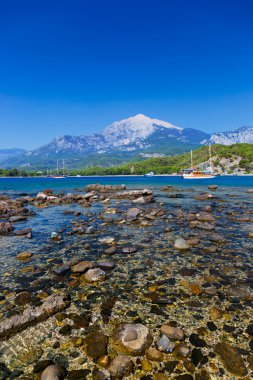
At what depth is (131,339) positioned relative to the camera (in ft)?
21.9

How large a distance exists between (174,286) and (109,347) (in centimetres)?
428

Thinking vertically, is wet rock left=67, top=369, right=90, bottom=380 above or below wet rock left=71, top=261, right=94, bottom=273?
below

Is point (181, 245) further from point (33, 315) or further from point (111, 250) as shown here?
point (33, 315)

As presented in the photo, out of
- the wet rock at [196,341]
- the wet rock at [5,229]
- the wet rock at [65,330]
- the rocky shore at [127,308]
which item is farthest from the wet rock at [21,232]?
the wet rock at [196,341]

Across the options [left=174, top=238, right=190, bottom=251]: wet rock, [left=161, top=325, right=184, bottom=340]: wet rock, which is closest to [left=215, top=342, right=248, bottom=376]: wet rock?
[left=161, top=325, right=184, bottom=340]: wet rock

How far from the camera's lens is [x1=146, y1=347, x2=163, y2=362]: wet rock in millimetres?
6177

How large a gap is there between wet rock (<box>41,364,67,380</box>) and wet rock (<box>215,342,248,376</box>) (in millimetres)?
4063

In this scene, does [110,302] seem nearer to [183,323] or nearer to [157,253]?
[183,323]

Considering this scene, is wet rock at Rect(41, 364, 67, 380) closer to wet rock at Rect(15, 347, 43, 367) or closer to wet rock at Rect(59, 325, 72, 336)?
wet rock at Rect(15, 347, 43, 367)

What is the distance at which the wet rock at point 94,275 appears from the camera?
35.4 ft

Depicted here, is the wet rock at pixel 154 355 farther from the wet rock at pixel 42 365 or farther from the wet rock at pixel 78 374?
the wet rock at pixel 42 365

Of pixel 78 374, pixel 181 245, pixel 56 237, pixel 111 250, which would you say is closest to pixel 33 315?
pixel 78 374

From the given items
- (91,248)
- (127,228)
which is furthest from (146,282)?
(127,228)

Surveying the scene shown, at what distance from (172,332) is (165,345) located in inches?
23.5
